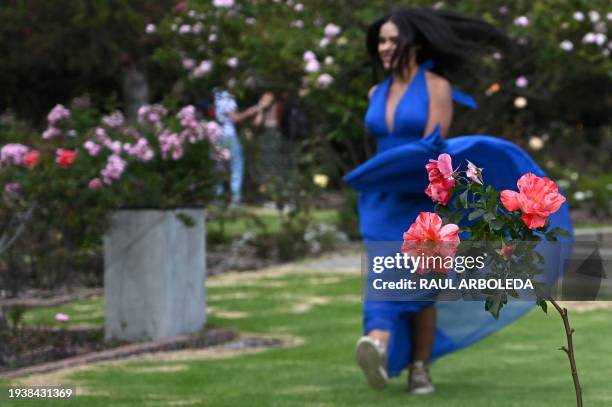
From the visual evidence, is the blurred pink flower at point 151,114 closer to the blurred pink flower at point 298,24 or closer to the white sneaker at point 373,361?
the white sneaker at point 373,361

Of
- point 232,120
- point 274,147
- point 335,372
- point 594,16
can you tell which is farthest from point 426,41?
point 274,147

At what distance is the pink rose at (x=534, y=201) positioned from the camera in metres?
3.15

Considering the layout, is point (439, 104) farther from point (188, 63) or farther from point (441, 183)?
point (188, 63)

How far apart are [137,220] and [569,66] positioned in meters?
9.63

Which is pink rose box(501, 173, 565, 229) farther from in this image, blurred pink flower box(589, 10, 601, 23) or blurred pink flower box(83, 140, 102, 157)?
blurred pink flower box(589, 10, 601, 23)

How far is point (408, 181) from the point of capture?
6.84 metres

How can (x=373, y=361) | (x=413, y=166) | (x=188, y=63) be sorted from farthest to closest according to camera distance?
1. (x=188, y=63)
2. (x=413, y=166)
3. (x=373, y=361)

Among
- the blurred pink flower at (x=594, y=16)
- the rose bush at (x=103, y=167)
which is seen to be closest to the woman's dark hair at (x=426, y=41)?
the rose bush at (x=103, y=167)

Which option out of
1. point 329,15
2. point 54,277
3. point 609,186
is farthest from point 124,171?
point 609,186

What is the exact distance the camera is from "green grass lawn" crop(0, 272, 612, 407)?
263 inches

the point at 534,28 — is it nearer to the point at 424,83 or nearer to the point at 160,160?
the point at 160,160

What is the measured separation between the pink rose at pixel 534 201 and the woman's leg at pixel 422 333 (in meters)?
3.90

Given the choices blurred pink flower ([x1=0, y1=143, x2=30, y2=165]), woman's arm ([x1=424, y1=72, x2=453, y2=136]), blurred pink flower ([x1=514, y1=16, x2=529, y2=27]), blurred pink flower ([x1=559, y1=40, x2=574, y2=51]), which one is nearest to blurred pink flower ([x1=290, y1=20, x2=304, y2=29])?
blurred pink flower ([x1=514, y1=16, x2=529, y2=27])

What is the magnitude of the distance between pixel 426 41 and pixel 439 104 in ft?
1.18
